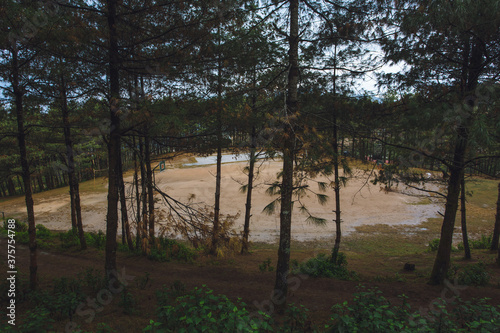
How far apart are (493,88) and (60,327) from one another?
9609 millimetres

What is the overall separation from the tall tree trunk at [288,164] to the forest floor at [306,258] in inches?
32.2

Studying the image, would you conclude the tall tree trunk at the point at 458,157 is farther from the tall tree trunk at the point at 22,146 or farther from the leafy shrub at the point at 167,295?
the tall tree trunk at the point at 22,146

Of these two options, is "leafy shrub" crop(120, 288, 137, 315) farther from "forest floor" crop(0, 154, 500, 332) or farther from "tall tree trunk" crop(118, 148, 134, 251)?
"tall tree trunk" crop(118, 148, 134, 251)

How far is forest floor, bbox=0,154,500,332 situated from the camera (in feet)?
20.5

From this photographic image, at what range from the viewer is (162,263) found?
395 inches

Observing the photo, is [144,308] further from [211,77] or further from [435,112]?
[435,112]

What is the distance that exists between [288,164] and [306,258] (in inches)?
304

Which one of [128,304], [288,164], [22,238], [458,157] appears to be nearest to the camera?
[288,164]

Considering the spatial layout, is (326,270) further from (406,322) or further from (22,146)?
(22,146)

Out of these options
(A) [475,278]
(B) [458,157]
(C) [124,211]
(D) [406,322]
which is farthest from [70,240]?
(A) [475,278]

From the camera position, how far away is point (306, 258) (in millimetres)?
11461

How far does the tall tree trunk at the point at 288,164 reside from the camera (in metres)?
5.04

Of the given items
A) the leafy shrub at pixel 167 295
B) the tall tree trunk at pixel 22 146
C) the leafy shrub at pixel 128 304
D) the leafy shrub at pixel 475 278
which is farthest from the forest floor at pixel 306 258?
the tall tree trunk at pixel 22 146

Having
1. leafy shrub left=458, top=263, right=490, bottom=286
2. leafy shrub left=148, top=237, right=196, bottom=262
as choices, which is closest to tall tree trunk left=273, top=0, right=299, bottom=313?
leafy shrub left=148, top=237, right=196, bottom=262
